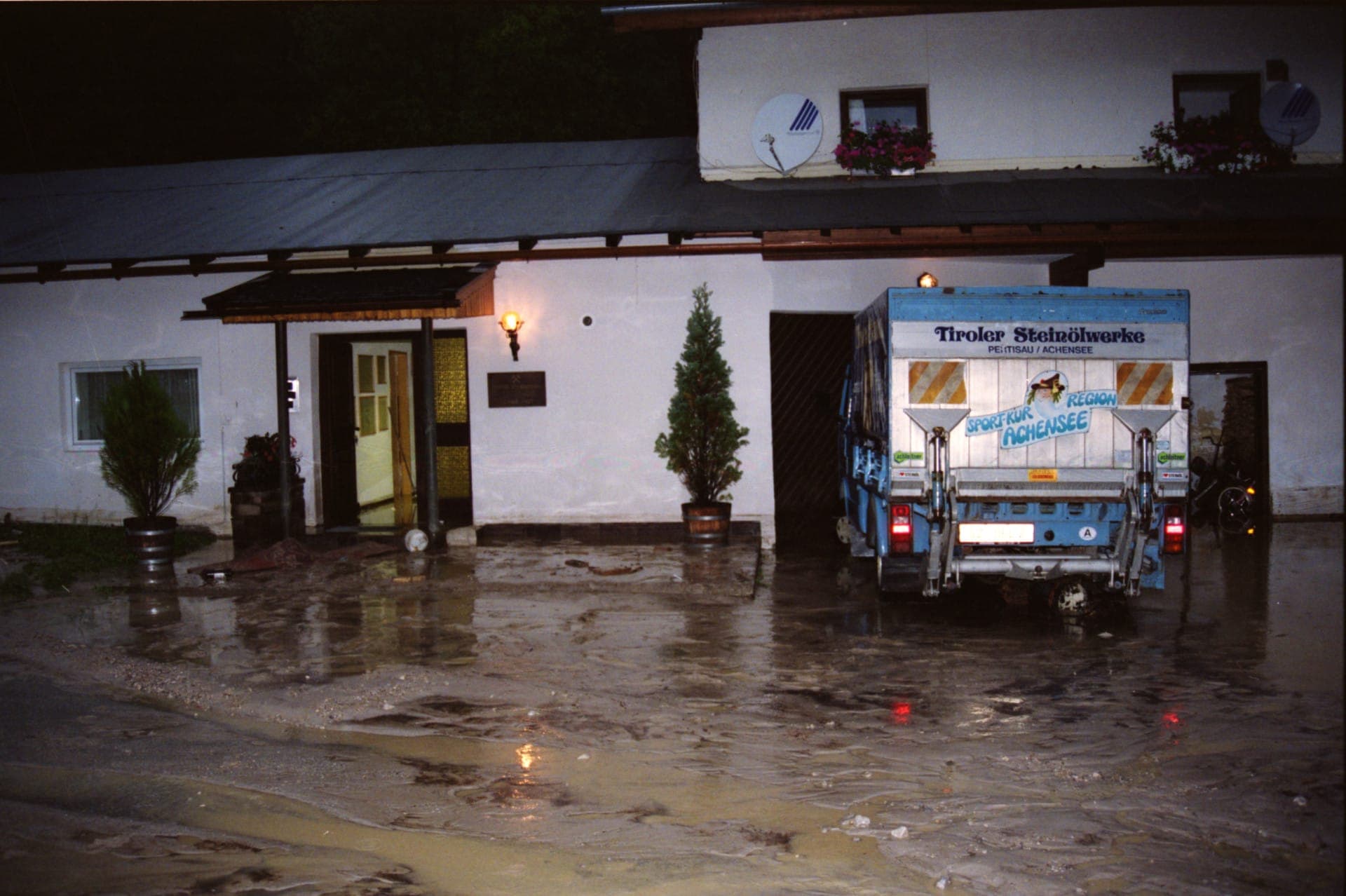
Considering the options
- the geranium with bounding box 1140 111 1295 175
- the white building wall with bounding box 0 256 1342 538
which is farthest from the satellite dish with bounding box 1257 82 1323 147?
the white building wall with bounding box 0 256 1342 538

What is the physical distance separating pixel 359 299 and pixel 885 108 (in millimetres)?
7001

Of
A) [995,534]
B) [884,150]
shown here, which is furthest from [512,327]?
[995,534]

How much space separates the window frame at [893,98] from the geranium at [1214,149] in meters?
2.74

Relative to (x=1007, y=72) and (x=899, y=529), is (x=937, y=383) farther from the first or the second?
(x=1007, y=72)

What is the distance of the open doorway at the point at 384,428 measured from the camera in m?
13.4

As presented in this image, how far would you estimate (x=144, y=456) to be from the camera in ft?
36.1

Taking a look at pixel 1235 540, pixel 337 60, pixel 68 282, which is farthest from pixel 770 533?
pixel 337 60

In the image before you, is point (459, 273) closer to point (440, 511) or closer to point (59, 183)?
point (440, 511)

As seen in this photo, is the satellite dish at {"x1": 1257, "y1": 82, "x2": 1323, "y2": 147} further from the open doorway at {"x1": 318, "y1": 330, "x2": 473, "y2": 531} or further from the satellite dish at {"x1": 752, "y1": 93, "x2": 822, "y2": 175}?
the open doorway at {"x1": 318, "y1": 330, "x2": 473, "y2": 531}

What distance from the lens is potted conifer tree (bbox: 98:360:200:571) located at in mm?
10969

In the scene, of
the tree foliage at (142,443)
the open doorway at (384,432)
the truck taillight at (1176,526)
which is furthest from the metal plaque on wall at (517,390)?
the truck taillight at (1176,526)

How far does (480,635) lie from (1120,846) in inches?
202

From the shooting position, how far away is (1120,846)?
4320mm

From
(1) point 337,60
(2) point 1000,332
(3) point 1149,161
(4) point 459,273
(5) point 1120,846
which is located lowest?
(5) point 1120,846
